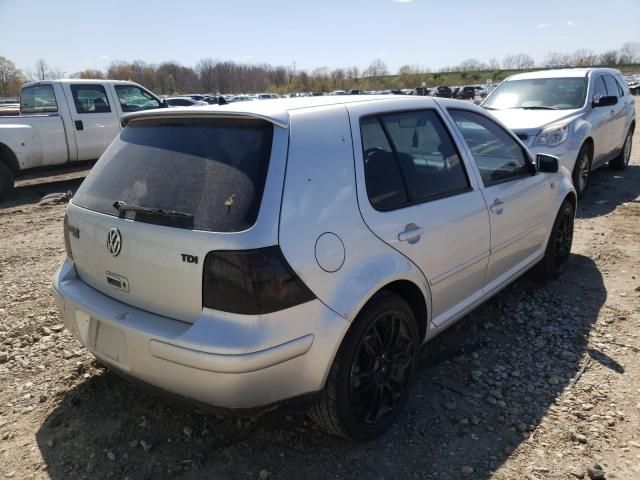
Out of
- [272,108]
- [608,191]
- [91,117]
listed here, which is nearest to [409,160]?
[272,108]

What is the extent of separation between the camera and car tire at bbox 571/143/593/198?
717cm

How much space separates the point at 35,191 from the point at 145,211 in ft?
29.1

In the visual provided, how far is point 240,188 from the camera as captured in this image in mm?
2119

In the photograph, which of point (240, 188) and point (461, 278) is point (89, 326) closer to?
point (240, 188)

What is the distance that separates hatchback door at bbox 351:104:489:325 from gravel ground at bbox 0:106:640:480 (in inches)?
20.7

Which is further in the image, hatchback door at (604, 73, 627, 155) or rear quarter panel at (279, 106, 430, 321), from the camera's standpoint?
hatchback door at (604, 73, 627, 155)

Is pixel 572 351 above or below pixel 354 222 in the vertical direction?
below

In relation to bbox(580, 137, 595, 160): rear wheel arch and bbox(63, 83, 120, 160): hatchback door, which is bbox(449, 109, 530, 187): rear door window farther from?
bbox(63, 83, 120, 160): hatchback door

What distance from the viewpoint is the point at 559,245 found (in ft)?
15.2

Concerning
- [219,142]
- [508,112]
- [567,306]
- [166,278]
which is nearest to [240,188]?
[219,142]

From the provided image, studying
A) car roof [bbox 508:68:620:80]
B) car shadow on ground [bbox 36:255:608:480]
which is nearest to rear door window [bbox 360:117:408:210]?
car shadow on ground [bbox 36:255:608:480]

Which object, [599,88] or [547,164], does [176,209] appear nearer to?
[547,164]

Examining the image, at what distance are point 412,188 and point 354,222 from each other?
1.99 feet

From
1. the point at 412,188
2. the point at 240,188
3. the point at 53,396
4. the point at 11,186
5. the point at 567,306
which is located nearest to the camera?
the point at 240,188
